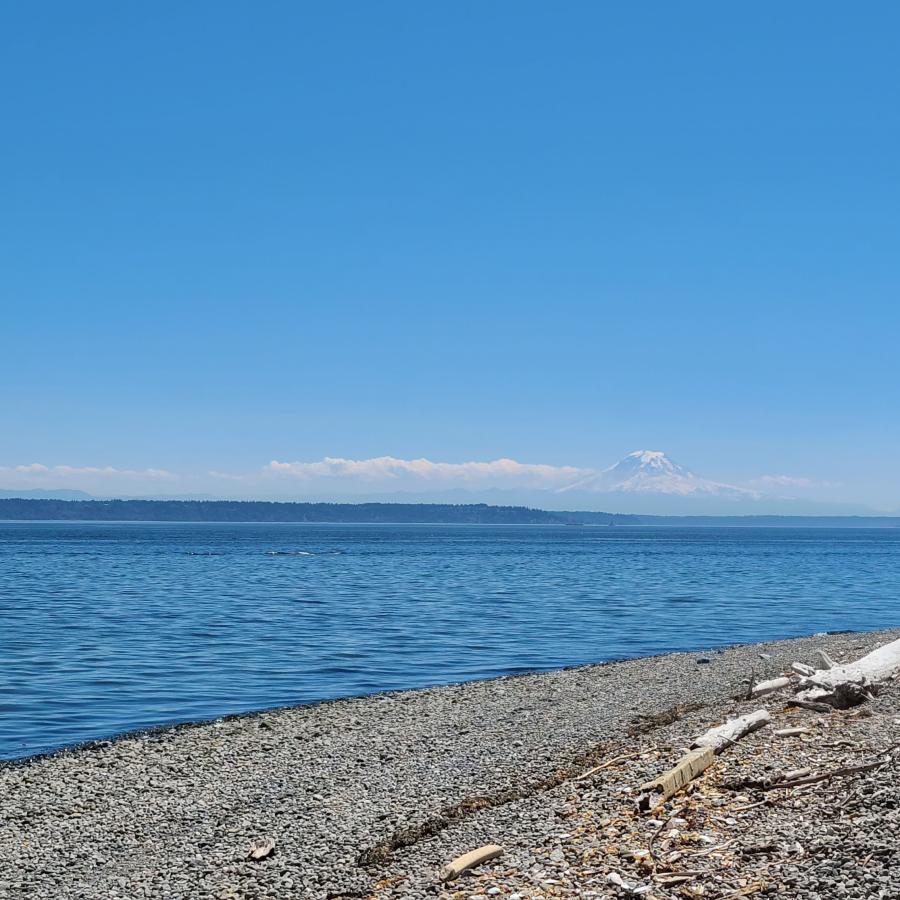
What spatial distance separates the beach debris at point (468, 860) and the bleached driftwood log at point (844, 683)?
8401 millimetres

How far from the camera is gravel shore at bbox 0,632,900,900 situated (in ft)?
31.8

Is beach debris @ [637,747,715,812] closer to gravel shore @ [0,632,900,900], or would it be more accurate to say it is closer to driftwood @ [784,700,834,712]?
gravel shore @ [0,632,900,900]

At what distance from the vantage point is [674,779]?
11922 millimetres

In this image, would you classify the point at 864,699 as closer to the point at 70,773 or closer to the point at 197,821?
the point at 197,821

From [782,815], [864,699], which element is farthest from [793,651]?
[782,815]

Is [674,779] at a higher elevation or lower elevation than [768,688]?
higher

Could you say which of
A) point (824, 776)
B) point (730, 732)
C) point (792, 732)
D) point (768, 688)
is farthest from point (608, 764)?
point (768, 688)

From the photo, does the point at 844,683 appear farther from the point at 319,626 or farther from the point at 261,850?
the point at 319,626

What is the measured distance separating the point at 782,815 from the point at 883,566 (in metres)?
105

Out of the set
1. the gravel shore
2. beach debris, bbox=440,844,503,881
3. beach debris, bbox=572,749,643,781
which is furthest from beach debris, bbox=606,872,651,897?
beach debris, bbox=572,749,643,781

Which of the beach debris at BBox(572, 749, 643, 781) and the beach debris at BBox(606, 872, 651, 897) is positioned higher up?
the beach debris at BBox(606, 872, 651, 897)

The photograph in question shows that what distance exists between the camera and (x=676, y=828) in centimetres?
1057

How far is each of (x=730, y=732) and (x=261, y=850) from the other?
6.53m

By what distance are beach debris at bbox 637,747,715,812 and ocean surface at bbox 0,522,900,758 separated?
12.6 metres
